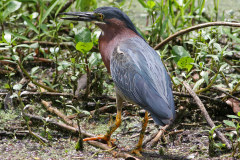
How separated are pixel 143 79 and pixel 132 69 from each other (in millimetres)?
144

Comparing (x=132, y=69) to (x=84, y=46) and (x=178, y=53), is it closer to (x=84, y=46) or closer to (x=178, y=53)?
(x=84, y=46)

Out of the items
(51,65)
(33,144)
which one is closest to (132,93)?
(33,144)

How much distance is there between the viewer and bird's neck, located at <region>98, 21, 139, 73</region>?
10.9ft

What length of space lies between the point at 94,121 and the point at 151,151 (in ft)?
2.54

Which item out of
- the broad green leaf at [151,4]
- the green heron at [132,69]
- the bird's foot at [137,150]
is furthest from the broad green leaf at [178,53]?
the bird's foot at [137,150]

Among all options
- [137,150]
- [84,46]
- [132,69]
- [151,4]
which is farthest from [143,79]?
[151,4]

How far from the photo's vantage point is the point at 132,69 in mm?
2996

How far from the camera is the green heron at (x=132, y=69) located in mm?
2793

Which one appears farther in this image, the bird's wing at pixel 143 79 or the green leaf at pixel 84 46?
the green leaf at pixel 84 46

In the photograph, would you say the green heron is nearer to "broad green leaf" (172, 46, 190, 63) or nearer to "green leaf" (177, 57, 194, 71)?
"green leaf" (177, 57, 194, 71)

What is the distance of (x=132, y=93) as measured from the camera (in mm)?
2924

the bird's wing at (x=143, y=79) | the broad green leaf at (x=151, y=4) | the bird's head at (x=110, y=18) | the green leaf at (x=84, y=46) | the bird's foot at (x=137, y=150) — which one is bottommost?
the bird's foot at (x=137, y=150)

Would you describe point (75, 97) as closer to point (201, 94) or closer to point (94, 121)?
point (94, 121)

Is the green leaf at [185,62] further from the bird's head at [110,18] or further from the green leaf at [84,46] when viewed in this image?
the green leaf at [84,46]
